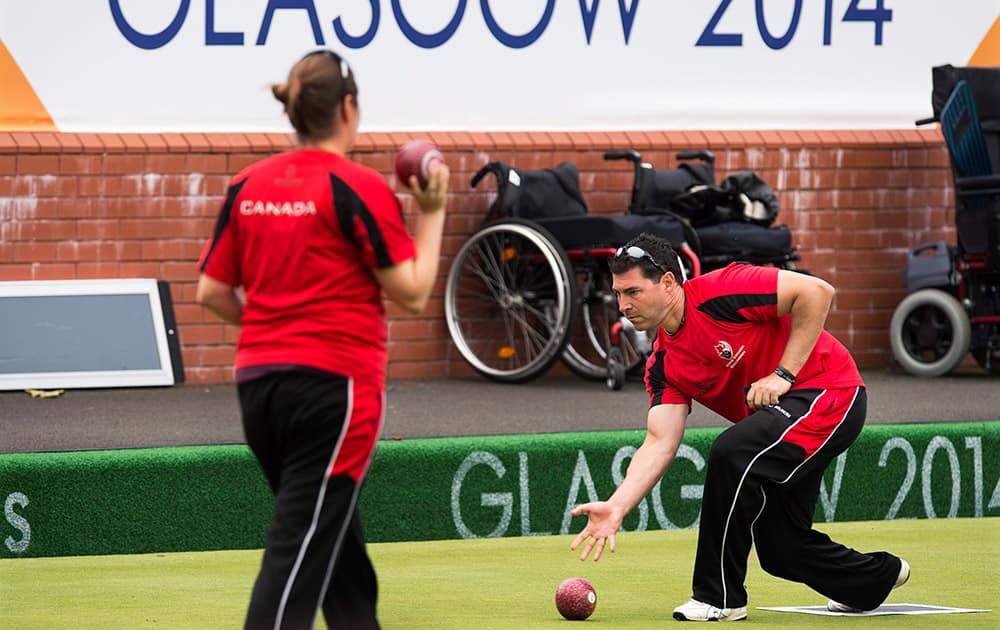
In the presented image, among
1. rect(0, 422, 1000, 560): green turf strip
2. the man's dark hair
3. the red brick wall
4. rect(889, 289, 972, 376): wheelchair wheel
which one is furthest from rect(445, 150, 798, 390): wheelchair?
the man's dark hair

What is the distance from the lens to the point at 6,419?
22.3 ft

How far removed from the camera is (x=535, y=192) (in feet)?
26.7

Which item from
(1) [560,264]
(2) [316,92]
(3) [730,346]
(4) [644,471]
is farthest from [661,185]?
(2) [316,92]

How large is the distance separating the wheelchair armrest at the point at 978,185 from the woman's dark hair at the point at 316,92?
221 inches

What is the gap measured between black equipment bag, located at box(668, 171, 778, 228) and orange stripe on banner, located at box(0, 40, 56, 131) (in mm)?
3099

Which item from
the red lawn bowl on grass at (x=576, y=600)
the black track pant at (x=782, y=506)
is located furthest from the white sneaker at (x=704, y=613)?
the red lawn bowl on grass at (x=576, y=600)

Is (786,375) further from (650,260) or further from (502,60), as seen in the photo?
(502,60)

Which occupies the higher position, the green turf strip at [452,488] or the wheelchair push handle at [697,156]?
the wheelchair push handle at [697,156]

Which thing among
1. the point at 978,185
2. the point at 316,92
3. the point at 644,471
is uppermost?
the point at 316,92

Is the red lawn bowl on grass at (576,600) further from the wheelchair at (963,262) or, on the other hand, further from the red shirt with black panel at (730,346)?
the wheelchair at (963,262)

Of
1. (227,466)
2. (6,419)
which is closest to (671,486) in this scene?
(227,466)

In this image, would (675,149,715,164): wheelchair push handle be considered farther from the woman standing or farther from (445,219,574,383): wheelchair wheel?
the woman standing

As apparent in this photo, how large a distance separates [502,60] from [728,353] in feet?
15.0

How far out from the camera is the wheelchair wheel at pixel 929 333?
27.4ft
